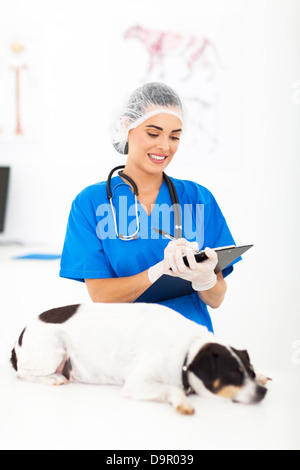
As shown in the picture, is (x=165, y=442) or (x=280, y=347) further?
(x=280, y=347)

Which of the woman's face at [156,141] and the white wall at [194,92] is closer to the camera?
the woman's face at [156,141]

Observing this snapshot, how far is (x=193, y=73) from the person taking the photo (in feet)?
9.86

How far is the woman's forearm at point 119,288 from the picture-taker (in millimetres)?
1145

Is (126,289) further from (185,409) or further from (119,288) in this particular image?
(185,409)

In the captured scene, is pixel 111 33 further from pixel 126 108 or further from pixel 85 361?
pixel 85 361

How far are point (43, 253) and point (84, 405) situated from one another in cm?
200

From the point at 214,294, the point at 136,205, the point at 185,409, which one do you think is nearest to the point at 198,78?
the point at 136,205

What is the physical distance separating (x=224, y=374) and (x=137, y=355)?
154 mm

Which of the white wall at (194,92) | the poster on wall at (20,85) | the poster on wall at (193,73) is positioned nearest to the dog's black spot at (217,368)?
the white wall at (194,92)

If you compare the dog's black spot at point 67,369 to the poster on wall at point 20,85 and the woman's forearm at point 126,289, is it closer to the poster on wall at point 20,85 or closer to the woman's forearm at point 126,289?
the woman's forearm at point 126,289

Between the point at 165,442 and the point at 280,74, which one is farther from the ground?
the point at 280,74

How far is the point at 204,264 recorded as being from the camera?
94cm

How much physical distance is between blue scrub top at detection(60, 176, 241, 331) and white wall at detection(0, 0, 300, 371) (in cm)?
164

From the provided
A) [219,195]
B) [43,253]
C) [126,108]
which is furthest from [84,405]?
[219,195]
